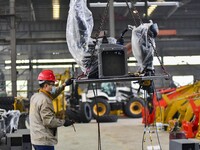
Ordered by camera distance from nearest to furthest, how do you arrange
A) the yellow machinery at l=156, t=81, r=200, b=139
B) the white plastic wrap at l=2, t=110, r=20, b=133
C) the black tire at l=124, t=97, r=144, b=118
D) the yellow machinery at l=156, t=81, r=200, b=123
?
the white plastic wrap at l=2, t=110, r=20, b=133
the yellow machinery at l=156, t=81, r=200, b=139
the yellow machinery at l=156, t=81, r=200, b=123
the black tire at l=124, t=97, r=144, b=118

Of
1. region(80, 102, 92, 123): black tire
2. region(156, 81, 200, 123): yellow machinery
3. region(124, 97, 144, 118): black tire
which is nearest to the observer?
region(156, 81, 200, 123): yellow machinery

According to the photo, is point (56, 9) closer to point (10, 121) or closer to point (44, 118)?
point (10, 121)

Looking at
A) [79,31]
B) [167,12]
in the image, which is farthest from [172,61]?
[79,31]

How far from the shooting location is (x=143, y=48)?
15.2ft

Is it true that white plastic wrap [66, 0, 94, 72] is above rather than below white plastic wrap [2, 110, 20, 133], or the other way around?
above

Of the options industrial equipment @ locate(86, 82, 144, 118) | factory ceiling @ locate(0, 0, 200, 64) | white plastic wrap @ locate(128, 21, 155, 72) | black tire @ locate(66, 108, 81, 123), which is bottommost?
black tire @ locate(66, 108, 81, 123)

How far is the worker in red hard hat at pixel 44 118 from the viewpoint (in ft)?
13.6

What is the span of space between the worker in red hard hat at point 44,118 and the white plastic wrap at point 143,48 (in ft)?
3.68

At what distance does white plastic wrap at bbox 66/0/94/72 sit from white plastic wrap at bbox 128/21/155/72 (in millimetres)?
608

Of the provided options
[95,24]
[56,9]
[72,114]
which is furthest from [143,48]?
[56,9]

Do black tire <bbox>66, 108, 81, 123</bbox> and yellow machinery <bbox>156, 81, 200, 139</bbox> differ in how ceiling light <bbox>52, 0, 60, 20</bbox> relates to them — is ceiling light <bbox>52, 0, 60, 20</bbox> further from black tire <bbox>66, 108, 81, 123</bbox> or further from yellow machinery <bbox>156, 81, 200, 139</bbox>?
yellow machinery <bbox>156, 81, 200, 139</bbox>

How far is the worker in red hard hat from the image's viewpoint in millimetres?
4137

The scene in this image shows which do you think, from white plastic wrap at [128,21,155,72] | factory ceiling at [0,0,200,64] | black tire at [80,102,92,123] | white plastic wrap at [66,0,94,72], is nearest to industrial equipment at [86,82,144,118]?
black tire at [80,102,92,123]

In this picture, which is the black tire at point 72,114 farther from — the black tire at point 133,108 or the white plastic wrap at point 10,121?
the white plastic wrap at point 10,121
